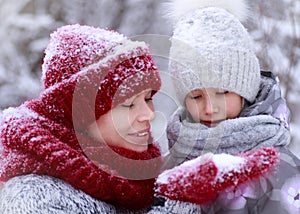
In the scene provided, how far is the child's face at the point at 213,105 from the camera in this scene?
1830 mm

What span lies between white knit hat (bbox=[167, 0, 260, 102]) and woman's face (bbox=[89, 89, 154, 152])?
0.15m

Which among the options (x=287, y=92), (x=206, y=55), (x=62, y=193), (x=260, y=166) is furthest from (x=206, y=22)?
(x=287, y=92)

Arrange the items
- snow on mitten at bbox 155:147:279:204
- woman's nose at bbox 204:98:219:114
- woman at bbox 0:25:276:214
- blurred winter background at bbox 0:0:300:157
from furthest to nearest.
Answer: blurred winter background at bbox 0:0:300:157 < woman's nose at bbox 204:98:219:114 < woman at bbox 0:25:276:214 < snow on mitten at bbox 155:147:279:204

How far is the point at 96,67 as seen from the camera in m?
1.75

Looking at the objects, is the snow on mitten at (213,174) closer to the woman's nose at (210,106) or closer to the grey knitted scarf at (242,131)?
the grey knitted scarf at (242,131)

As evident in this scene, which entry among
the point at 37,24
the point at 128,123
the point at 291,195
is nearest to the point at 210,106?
the point at 128,123

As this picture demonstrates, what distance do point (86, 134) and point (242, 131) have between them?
456mm

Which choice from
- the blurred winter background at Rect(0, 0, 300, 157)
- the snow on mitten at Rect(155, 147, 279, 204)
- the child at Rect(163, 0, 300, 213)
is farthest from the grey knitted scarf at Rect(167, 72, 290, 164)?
the blurred winter background at Rect(0, 0, 300, 157)

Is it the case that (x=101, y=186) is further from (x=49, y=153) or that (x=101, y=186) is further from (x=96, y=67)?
(x=96, y=67)

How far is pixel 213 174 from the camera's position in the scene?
1591 millimetres

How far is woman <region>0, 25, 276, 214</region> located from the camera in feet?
5.57

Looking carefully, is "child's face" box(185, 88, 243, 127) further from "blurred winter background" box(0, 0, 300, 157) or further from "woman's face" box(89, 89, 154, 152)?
"blurred winter background" box(0, 0, 300, 157)

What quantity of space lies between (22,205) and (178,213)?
16.5 inches

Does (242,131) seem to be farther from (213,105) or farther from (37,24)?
(37,24)
